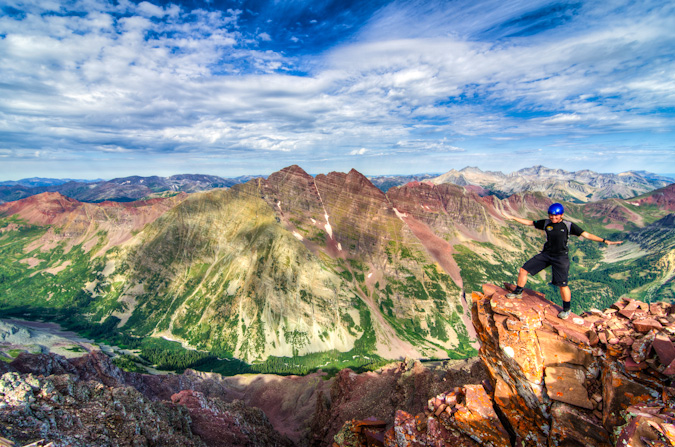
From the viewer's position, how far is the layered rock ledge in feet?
47.3

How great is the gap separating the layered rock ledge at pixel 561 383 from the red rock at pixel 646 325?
0.13 feet

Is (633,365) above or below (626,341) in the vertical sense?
below

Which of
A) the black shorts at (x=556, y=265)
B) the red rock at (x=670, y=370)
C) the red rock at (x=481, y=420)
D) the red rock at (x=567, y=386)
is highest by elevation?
the black shorts at (x=556, y=265)

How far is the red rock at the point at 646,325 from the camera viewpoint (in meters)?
15.8

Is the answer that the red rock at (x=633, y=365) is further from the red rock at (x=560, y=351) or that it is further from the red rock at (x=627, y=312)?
the red rock at (x=627, y=312)

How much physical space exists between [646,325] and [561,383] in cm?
595

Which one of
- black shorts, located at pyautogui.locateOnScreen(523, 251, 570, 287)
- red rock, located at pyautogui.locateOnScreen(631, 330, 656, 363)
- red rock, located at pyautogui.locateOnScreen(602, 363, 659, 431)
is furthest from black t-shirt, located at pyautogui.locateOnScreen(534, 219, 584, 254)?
red rock, located at pyautogui.locateOnScreen(602, 363, 659, 431)

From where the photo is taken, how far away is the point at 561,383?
59.1 ft

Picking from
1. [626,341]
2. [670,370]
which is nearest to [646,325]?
[626,341]

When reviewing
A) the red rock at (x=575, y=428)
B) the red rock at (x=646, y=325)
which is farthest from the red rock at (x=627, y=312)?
the red rock at (x=575, y=428)

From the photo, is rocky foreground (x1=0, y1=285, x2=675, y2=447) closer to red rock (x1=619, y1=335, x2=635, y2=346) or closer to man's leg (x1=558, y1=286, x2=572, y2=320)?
red rock (x1=619, y1=335, x2=635, y2=346)

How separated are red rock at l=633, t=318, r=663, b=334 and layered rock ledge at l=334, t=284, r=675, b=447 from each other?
0.13 feet

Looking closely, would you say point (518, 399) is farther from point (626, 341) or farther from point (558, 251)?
point (558, 251)

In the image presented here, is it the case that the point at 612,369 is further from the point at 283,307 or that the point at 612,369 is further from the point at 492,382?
the point at 283,307
